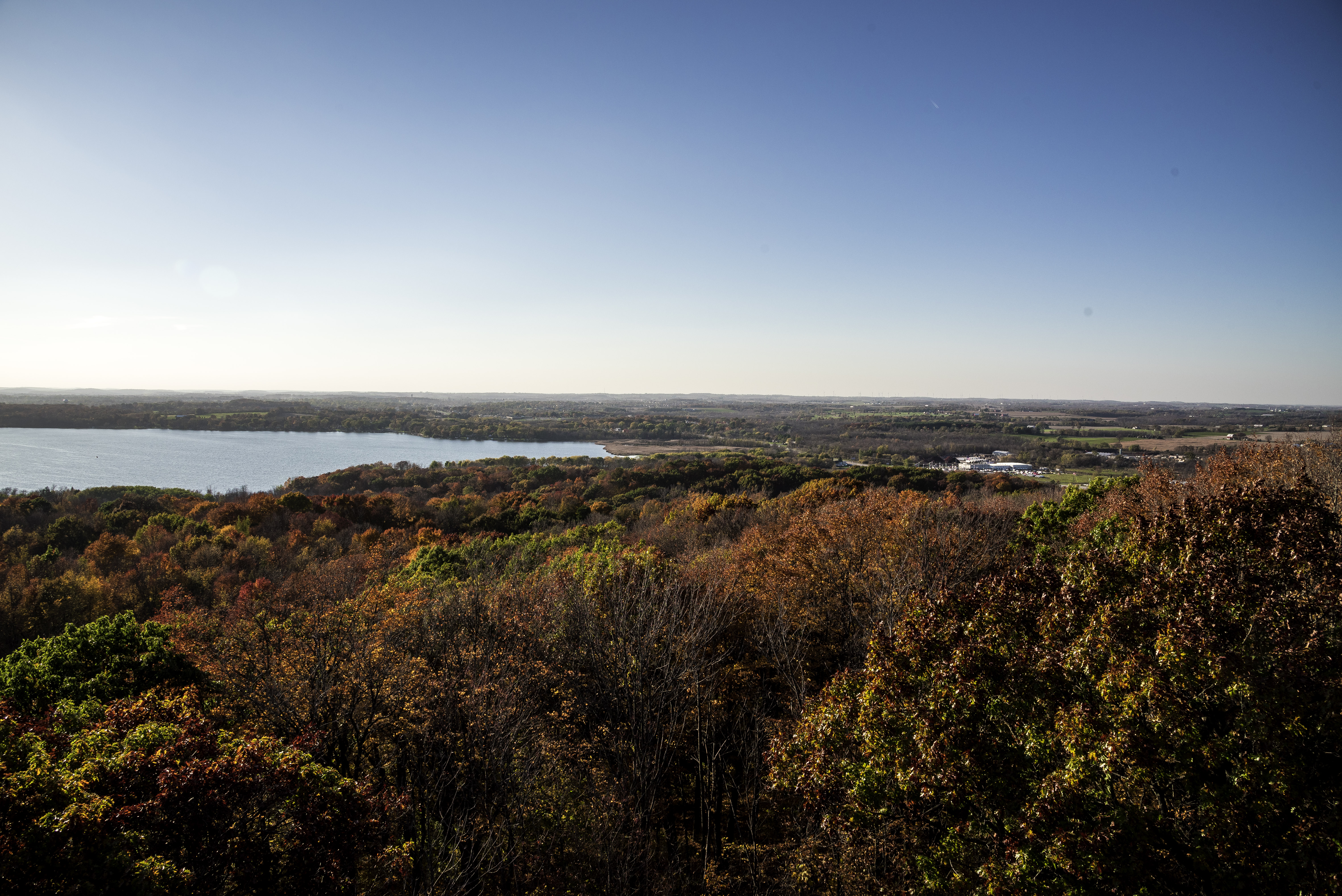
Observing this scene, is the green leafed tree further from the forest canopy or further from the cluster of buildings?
the cluster of buildings

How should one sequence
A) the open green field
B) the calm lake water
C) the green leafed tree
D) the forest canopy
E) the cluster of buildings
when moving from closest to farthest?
the green leafed tree
the forest canopy
the open green field
the calm lake water
the cluster of buildings

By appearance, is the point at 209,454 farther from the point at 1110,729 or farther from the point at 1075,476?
the point at 1075,476

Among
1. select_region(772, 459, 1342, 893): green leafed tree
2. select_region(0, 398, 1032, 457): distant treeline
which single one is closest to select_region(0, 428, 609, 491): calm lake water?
select_region(0, 398, 1032, 457): distant treeline

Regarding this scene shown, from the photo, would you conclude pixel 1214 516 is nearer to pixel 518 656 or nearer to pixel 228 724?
pixel 518 656

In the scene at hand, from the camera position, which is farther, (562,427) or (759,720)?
(562,427)

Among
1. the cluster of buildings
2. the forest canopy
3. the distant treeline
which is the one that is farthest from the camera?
the distant treeline

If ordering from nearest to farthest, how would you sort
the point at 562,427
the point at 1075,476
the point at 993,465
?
1. the point at 1075,476
2. the point at 993,465
3. the point at 562,427

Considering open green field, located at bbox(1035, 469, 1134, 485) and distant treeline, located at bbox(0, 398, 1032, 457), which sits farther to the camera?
distant treeline, located at bbox(0, 398, 1032, 457)

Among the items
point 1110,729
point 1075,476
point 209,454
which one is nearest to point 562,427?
point 209,454

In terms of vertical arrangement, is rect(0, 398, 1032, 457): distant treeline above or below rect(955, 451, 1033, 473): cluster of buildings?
above
